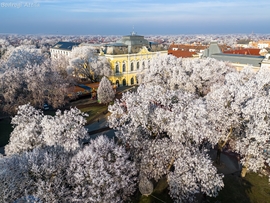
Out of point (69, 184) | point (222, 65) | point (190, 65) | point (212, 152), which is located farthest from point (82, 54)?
point (69, 184)

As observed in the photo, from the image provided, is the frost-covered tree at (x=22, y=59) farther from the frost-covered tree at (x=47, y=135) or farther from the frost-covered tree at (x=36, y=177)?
the frost-covered tree at (x=36, y=177)

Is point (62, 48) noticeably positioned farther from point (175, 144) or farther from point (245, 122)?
point (175, 144)

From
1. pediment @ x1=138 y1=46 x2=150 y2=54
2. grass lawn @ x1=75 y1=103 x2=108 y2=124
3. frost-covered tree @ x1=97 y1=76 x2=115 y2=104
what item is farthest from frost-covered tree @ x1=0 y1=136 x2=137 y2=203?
pediment @ x1=138 y1=46 x2=150 y2=54

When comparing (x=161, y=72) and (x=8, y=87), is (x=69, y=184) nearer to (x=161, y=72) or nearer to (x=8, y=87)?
(x=8, y=87)

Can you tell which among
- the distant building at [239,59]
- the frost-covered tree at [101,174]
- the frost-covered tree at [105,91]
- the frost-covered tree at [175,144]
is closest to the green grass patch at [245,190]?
the frost-covered tree at [175,144]

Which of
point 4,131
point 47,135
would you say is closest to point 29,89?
point 4,131
